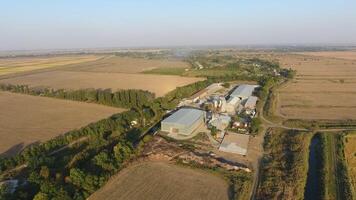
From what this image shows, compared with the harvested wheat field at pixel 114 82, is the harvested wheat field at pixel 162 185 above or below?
below

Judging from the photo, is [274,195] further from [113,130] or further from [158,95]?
[158,95]

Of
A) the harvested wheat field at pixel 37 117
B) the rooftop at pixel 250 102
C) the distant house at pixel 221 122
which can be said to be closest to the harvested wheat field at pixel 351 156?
the distant house at pixel 221 122

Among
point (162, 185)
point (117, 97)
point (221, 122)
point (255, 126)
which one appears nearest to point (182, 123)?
point (221, 122)

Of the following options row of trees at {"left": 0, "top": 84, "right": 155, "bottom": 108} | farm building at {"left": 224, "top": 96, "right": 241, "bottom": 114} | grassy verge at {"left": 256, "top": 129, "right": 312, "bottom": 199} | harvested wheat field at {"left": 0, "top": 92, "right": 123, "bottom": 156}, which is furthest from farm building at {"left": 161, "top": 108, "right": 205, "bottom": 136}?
row of trees at {"left": 0, "top": 84, "right": 155, "bottom": 108}

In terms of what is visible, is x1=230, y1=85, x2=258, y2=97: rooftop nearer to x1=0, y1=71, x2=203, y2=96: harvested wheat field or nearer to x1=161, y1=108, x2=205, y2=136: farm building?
x1=0, y1=71, x2=203, y2=96: harvested wheat field

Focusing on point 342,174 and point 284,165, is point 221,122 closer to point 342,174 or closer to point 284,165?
point 284,165

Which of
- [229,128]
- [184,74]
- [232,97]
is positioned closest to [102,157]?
[229,128]

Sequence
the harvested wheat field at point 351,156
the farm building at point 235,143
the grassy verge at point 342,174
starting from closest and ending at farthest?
the grassy verge at point 342,174
the harvested wheat field at point 351,156
the farm building at point 235,143

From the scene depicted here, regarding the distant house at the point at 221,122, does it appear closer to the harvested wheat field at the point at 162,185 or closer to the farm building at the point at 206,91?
the harvested wheat field at the point at 162,185
